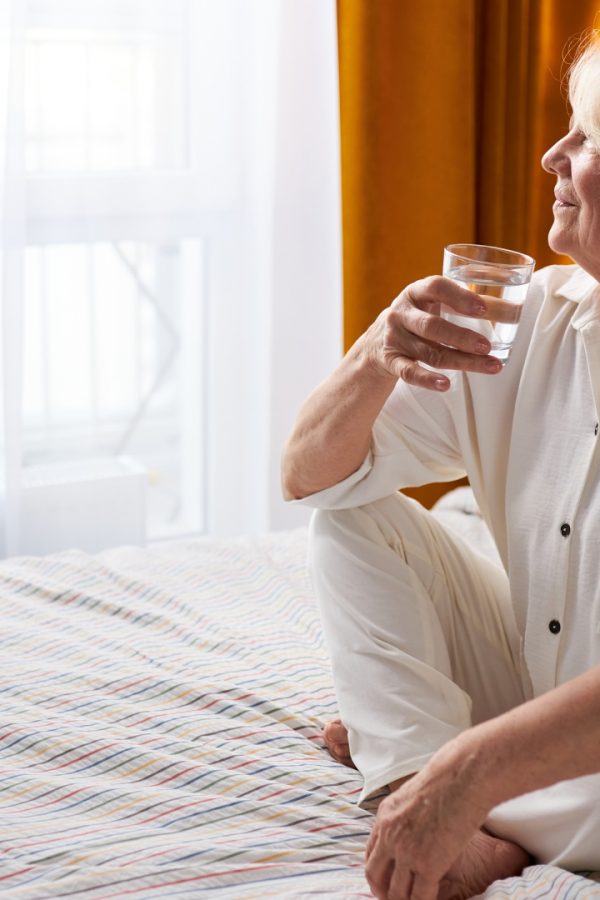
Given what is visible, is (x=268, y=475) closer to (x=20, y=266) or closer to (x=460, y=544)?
(x=20, y=266)

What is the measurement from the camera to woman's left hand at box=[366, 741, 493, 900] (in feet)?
3.68

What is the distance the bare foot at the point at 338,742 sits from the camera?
4.94 ft

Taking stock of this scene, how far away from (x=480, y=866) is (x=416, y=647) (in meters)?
0.28

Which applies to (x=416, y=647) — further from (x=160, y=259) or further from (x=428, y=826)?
(x=160, y=259)

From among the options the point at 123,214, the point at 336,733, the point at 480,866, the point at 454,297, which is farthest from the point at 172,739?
the point at 123,214

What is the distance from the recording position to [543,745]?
43.8 inches

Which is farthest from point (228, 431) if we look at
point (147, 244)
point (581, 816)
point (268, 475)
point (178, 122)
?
point (581, 816)

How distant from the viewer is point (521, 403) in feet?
4.81

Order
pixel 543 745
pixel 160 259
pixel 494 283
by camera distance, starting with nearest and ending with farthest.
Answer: pixel 543 745 < pixel 494 283 < pixel 160 259

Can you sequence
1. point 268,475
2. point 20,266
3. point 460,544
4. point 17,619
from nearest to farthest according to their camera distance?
point 460,544 < point 17,619 < point 20,266 < point 268,475

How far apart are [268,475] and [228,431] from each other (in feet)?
0.49

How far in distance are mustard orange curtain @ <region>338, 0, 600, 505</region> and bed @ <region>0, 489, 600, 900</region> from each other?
0.99 m

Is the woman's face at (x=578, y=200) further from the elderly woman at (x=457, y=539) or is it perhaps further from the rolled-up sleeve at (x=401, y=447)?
the rolled-up sleeve at (x=401, y=447)

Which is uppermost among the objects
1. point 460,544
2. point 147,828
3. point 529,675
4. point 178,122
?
point 178,122
